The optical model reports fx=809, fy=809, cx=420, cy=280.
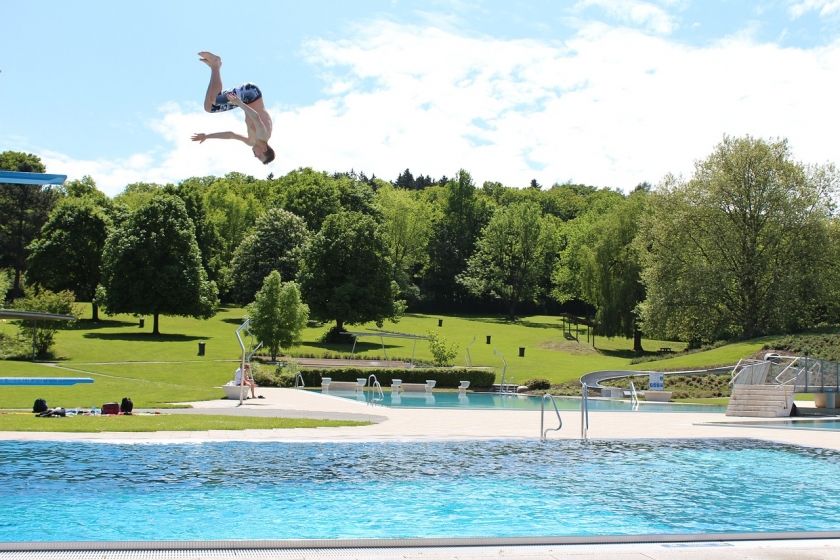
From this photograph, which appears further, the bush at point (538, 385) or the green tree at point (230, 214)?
the green tree at point (230, 214)

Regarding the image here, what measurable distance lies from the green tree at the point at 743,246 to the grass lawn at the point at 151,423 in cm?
3654

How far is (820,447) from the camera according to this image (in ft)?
62.0

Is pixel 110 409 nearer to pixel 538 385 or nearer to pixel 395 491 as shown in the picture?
pixel 395 491

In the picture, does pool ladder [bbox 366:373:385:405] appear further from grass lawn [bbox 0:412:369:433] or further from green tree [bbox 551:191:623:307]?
green tree [bbox 551:191:623:307]

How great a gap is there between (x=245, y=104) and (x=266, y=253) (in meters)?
67.6

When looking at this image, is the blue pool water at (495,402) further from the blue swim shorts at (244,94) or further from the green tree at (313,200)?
the green tree at (313,200)

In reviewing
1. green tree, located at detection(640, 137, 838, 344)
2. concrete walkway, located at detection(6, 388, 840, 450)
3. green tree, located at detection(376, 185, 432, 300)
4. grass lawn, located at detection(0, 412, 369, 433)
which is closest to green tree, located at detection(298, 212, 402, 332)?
green tree, located at detection(640, 137, 838, 344)

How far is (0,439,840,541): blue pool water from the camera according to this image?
10547 mm

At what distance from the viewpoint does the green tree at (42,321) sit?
4466cm

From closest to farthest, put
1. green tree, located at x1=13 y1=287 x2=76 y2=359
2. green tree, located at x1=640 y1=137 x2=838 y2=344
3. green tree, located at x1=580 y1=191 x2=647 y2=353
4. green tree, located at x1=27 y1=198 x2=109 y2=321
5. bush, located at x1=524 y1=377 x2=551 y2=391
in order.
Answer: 1. bush, located at x1=524 y1=377 x2=551 y2=391
2. green tree, located at x1=13 y1=287 x2=76 y2=359
3. green tree, located at x1=640 y1=137 x2=838 y2=344
4. green tree, located at x1=580 y1=191 x2=647 y2=353
5. green tree, located at x1=27 y1=198 x2=109 y2=321

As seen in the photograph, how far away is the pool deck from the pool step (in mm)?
897

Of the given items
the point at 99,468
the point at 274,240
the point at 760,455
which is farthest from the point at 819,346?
the point at 274,240

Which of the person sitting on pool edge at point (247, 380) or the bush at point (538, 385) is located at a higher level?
the person sitting on pool edge at point (247, 380)

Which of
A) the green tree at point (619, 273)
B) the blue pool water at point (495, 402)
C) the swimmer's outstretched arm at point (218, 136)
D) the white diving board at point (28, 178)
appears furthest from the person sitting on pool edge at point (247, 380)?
the green tree at point (619, 273)
